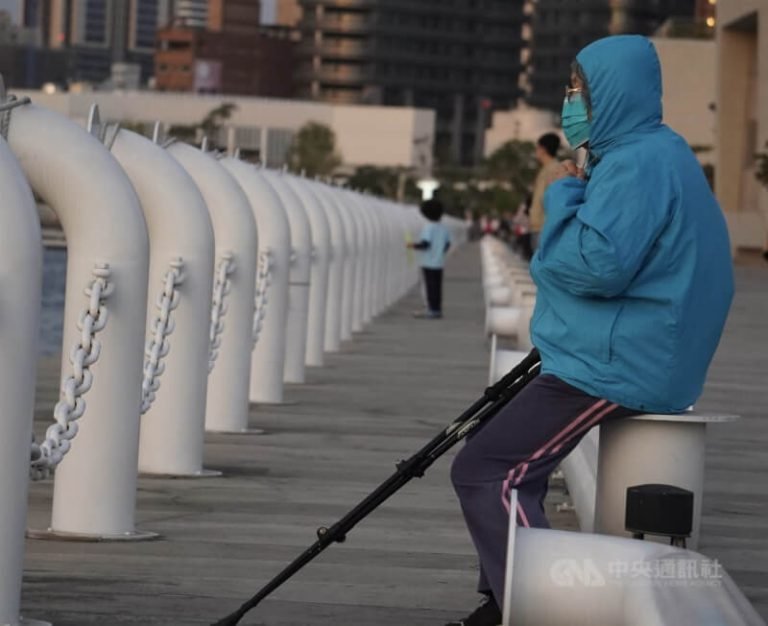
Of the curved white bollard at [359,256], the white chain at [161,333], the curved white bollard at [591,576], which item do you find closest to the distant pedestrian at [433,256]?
the curved white bollard at [359,256]

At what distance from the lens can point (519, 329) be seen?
1373 cm

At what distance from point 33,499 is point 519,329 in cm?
575

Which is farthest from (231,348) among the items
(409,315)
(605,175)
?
(409,315)

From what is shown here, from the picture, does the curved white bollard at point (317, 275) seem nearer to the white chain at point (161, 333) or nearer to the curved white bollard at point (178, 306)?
the curved white bollard at point (178, 306)

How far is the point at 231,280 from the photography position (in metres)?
11.0

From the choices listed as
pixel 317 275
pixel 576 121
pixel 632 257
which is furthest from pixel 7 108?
pixel 317 275

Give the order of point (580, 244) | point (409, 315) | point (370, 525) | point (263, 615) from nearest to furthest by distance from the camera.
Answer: point (580, 244) → point (263, 615) → point (370, 525) → point (409, 315)

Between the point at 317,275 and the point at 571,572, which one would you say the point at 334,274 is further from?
the point at 571,572

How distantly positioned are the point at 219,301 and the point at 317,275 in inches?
239

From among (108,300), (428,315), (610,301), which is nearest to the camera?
(610,301)

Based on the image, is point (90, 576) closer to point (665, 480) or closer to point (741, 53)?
point (665, 480)

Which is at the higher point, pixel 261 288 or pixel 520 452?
pixel 520 452

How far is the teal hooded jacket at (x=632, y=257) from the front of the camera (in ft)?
17.3

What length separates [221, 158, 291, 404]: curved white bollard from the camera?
42.3 ft
